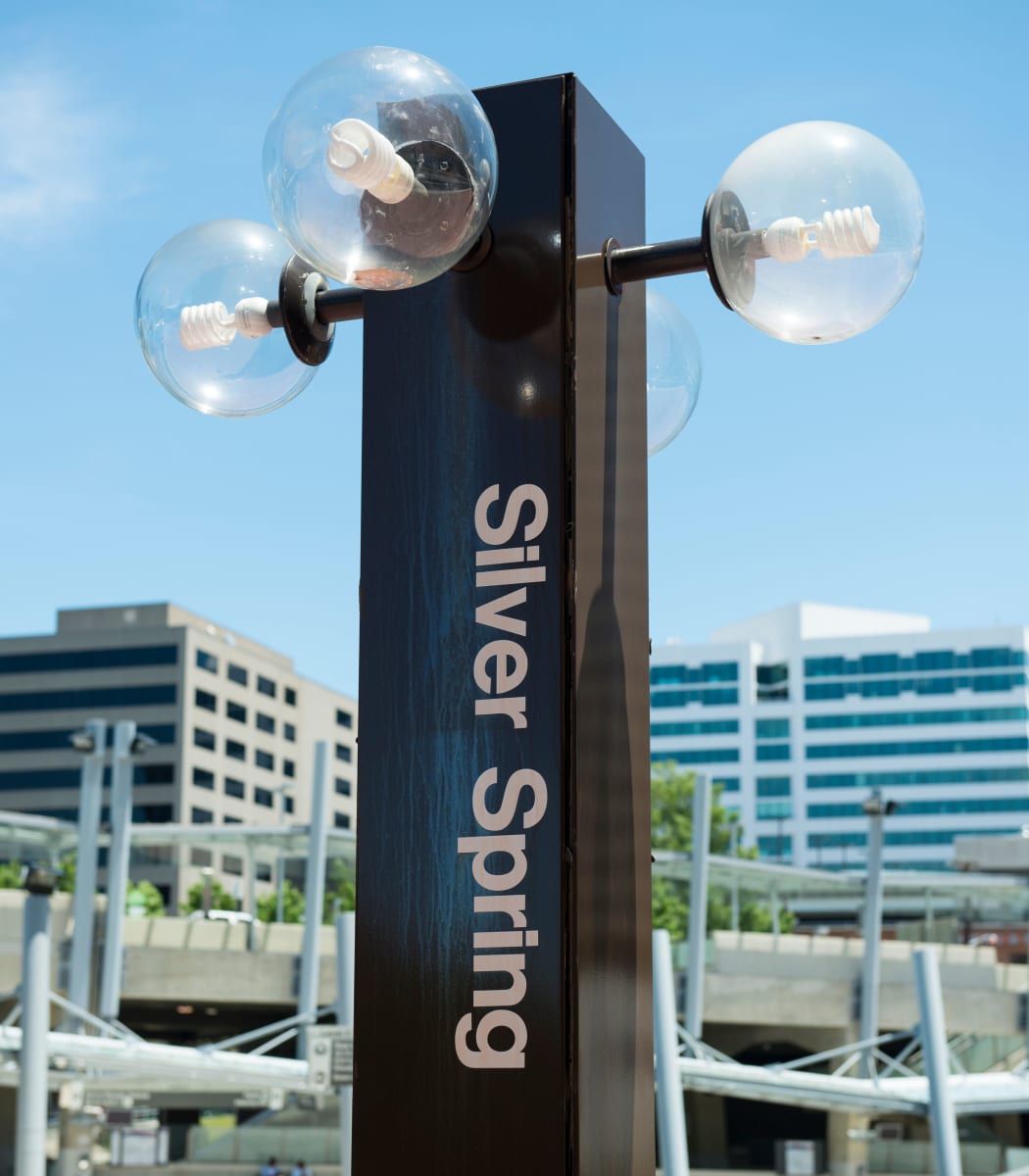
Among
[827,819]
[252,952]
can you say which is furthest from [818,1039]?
[827,819]

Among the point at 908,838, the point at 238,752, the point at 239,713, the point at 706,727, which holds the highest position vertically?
the point at 706,727

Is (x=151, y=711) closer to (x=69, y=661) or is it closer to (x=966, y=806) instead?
(x=69, y=661)

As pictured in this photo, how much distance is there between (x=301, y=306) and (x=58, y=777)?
92555 millimetres

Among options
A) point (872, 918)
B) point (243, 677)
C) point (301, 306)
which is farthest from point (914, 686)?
point (301, 306)

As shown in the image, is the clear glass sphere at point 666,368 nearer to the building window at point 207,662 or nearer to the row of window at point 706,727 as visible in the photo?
the building window at point 207,662

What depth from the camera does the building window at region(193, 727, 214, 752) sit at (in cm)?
9094

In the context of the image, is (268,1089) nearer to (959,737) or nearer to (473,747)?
(473,747)

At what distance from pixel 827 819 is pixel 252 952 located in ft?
273

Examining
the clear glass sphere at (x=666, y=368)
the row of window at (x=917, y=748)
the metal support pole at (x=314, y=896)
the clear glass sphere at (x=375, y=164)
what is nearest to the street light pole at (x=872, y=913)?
the metal support pole at (x=314, y=896)

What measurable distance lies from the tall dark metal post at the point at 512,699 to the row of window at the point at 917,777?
109 meters

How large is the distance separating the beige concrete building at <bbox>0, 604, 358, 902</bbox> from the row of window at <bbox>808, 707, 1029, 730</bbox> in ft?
116

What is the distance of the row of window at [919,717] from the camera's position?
110500 millimetres

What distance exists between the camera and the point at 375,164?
2.44 m

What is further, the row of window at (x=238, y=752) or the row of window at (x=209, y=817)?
the row of window at (x=238, y=752)
